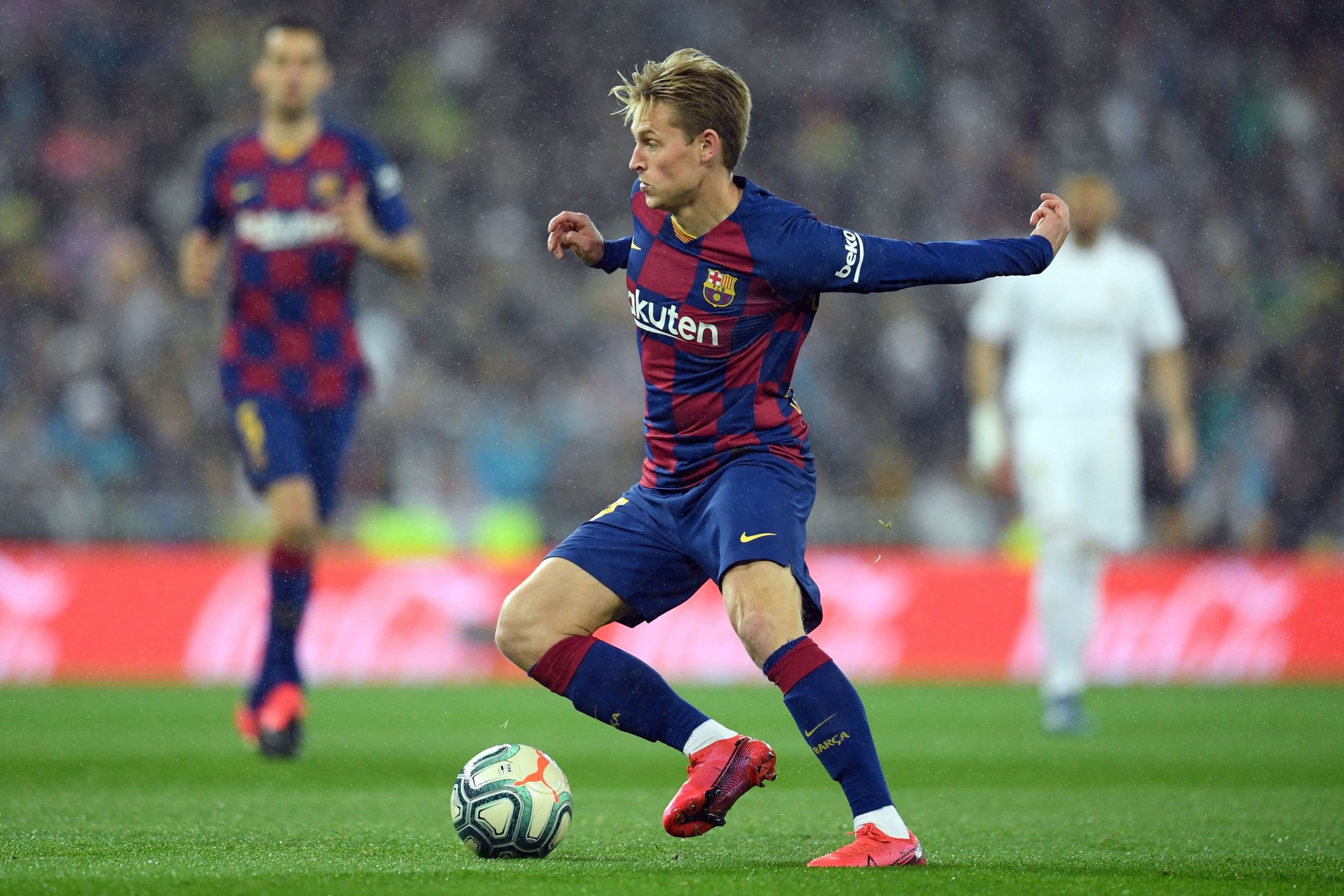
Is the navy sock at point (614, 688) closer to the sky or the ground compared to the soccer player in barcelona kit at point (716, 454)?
closer to the ground

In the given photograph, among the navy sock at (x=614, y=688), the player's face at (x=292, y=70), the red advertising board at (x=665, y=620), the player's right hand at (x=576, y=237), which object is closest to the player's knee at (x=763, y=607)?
the navy sock at (x=614, y=688)

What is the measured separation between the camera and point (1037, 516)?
7332mm

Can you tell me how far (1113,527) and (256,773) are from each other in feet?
12.7

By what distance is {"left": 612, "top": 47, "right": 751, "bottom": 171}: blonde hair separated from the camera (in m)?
3.72

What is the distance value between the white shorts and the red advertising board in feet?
9.34

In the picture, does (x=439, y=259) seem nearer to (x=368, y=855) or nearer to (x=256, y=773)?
(x=256, y=773)

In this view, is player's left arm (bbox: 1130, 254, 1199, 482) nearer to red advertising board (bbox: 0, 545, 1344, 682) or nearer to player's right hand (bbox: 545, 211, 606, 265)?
red advertising board (bbox: 0, 545, 1344, 682)

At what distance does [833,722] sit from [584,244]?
1.37m

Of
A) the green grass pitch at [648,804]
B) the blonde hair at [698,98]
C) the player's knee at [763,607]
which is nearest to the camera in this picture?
the green grass pitch at [648,804]

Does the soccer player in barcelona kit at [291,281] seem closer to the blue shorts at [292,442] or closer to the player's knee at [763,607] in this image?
the blue shorts at [292,442]

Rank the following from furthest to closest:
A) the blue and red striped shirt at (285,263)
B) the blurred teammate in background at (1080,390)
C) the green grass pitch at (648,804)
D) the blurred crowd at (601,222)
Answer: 1. the blurred crowd at (601,222)
2. the blurred teammate in background at (1080,390)
3. the blue and red striped shirt at (285,263)
4. the green grass pitch at (648,804)

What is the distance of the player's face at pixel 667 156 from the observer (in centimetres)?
373

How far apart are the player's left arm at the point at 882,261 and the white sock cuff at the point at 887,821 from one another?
109 centimetres

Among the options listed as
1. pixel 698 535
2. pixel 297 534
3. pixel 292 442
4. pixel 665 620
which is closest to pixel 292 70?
pixel 292 442
